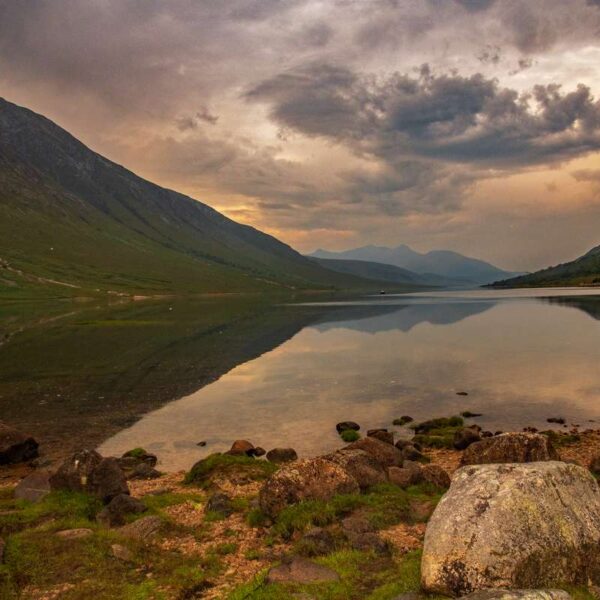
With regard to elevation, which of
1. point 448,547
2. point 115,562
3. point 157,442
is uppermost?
point 448,547

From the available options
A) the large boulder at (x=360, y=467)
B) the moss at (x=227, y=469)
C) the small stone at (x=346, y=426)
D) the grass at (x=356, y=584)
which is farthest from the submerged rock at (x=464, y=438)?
the grass at (x=356, y=584)

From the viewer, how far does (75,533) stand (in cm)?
1875

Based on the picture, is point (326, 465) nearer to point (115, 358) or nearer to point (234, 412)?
point (234, 412)

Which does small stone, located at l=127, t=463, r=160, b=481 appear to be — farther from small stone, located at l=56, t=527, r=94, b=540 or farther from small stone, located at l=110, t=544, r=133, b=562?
small stone, located at l=110, t=544, r=133, b=562

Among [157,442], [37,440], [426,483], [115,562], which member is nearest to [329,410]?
[157,442]

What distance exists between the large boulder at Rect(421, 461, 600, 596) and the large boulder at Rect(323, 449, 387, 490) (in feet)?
31.5

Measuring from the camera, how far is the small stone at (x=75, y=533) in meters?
18.4

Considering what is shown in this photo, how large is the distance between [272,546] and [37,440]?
25.5 m

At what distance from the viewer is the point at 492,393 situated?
163 ft

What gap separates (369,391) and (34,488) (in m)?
33.2

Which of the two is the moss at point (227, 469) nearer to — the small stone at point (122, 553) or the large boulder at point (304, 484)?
the large boulder at point (304, 484)

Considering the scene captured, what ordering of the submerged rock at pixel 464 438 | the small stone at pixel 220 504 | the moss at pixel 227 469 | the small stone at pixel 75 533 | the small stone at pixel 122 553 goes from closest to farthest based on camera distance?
the small stone at pixel 122 553 < the small stone at pixel 75 533 < the small stone at pixel 220 504 < the moss at pixel 227 469 < the submerged rock at pixel 464 438

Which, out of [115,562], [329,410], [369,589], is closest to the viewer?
[369,589]

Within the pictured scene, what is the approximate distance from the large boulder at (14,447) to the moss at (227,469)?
1280cm
